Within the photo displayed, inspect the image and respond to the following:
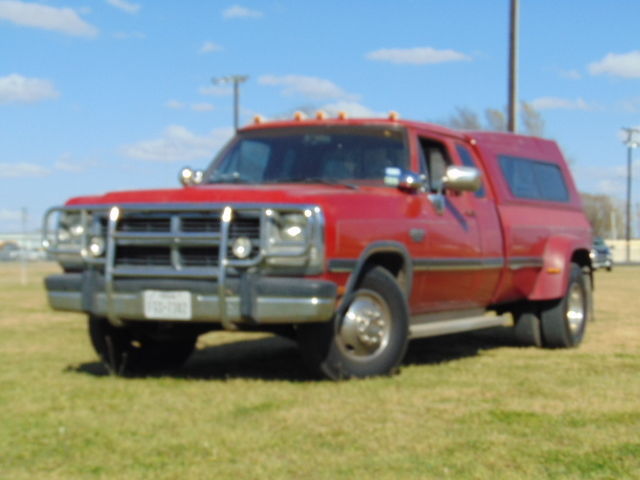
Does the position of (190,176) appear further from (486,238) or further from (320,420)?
(320,420)

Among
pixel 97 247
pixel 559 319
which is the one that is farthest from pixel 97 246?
pixel 559 319

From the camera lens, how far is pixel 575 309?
10.6 metres

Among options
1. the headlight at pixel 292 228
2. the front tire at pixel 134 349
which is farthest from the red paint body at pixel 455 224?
the front tire at pixel 134 349

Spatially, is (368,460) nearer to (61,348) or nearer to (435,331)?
(435,331)

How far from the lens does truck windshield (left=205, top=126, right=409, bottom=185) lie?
820cm

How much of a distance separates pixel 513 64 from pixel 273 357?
1213 centimetres

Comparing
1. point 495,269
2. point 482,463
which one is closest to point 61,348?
point 495,269

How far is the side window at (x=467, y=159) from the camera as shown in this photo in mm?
9220

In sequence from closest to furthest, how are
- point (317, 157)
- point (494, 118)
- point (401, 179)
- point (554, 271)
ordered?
point (401, 179) < point (317, 157) < point (554, 271) < point (494, 118)

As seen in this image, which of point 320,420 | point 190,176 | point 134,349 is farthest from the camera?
point 190,176

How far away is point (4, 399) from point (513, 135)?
566 cm

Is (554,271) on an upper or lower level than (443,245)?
lower

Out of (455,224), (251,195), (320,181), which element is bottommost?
(455,224)

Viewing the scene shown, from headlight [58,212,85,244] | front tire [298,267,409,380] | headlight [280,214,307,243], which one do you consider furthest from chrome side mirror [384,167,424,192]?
headlight [58,212,85,244]
